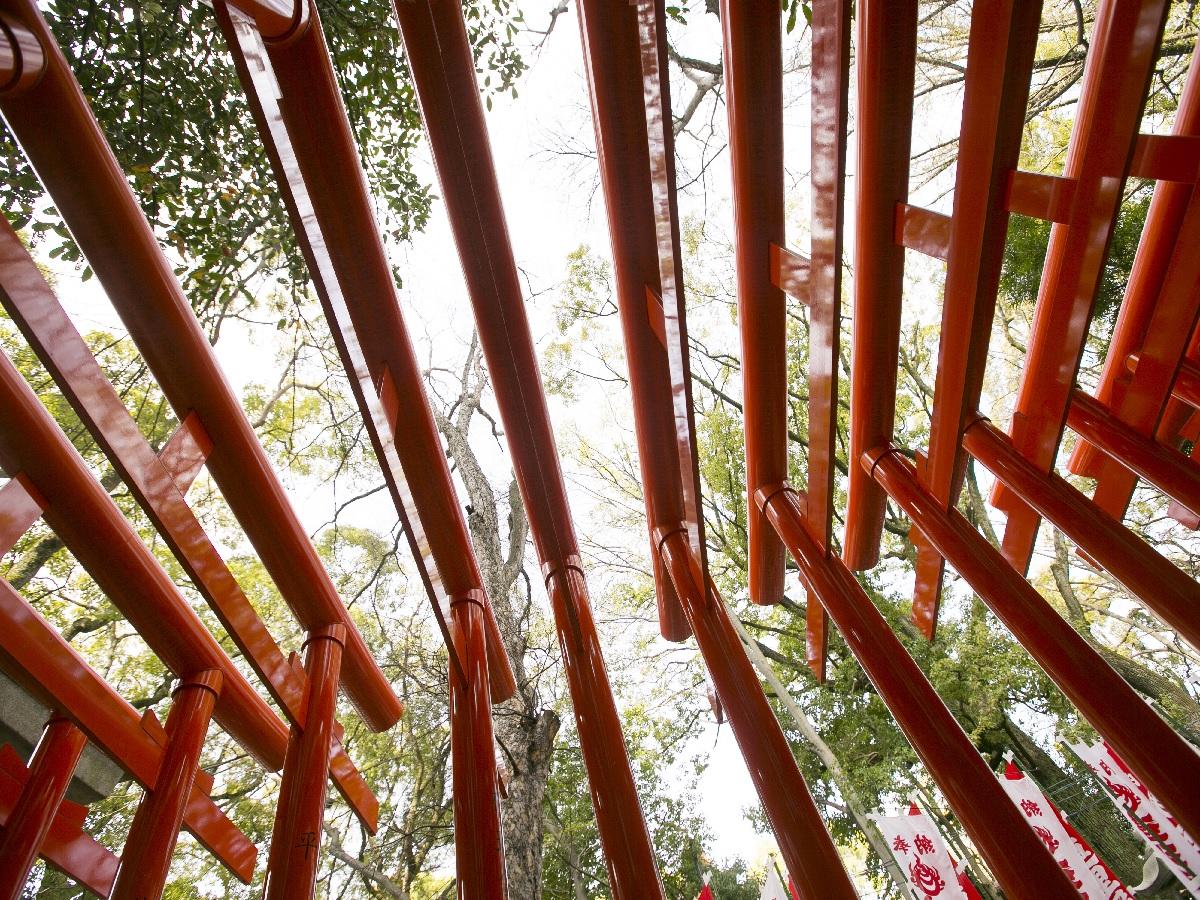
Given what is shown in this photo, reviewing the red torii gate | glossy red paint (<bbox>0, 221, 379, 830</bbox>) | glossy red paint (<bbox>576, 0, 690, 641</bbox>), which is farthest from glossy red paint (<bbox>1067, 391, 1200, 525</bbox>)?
glossy red paint (<bbox>0, 221, 379, 830</bbox>)

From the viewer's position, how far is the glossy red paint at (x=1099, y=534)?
1.55 meters

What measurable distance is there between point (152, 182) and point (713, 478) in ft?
31.8

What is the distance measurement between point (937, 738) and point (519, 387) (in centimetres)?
130

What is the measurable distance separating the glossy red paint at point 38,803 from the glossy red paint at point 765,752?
1.75 meters

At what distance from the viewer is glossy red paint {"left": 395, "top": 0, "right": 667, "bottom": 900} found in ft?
4.41

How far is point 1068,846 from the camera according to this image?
562 centimetres

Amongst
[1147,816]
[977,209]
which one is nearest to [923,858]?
[1147,816]

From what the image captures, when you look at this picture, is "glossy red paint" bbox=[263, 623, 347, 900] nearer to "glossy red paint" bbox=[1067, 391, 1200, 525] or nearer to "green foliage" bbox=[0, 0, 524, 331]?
"green foliage" bbox=[0, 0, 524, 331]

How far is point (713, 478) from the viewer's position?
11625mm

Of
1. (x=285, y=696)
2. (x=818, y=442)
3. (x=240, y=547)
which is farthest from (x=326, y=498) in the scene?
(x=818, y=442)

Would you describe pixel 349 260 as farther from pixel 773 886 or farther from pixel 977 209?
pixel 773 886

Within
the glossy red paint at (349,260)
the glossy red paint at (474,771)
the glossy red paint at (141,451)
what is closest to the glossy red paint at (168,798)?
the glossy red paint at (141,451)

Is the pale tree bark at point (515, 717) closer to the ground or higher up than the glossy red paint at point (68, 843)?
higher up

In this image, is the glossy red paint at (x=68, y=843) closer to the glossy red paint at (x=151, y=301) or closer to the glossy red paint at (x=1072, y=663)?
the glossy red paint at (x=151, y=301)
